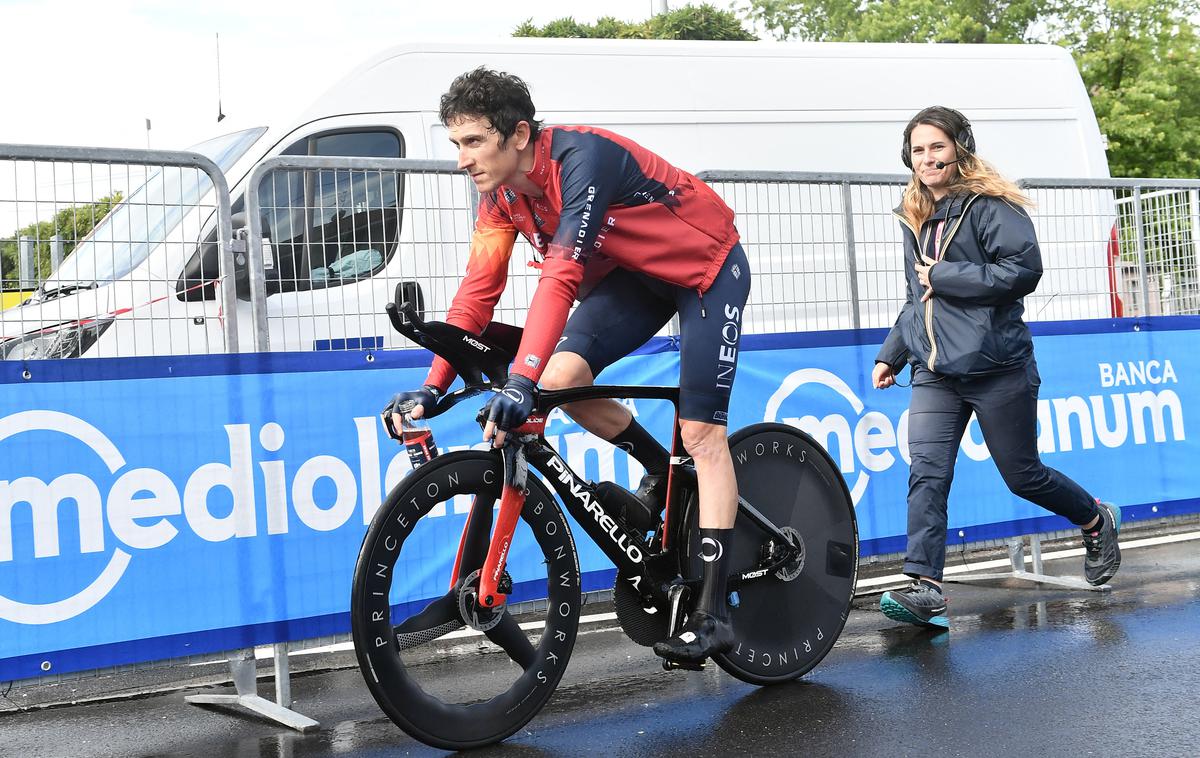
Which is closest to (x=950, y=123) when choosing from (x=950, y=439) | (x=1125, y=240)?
(x=950, y=439)

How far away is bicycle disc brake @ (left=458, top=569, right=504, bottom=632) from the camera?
3.96 metres

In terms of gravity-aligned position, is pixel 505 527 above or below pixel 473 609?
above

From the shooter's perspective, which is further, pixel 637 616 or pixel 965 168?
pixel 965 168

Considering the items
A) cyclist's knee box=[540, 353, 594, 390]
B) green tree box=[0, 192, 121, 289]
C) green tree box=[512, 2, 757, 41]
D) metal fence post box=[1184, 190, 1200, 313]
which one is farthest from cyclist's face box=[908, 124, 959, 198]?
green tree box=[512, 2, 757, 41]

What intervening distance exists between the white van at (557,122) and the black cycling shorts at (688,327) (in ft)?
5.32

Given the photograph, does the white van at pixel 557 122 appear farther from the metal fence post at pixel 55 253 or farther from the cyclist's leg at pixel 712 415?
the cyclist's leg at pixel 712 415

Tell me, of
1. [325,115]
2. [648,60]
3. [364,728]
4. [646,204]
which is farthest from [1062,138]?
[364,728]

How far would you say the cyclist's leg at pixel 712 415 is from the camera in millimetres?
4395

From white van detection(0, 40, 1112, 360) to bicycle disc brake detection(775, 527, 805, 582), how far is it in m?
2.07

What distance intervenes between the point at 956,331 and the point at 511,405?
2.69m

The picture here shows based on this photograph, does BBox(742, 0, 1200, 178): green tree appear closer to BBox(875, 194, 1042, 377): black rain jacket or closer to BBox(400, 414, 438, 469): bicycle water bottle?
BBox(875, 194, 1042, 377): black rain jacket

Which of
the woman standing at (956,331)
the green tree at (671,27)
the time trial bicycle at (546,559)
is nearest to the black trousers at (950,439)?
the woman standing at (956,331)

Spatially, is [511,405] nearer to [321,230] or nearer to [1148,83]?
[321,230]

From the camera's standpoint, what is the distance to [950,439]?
18.9 ft
